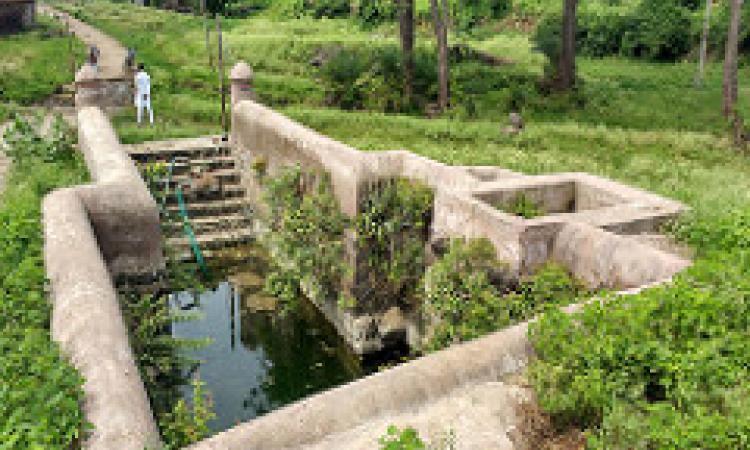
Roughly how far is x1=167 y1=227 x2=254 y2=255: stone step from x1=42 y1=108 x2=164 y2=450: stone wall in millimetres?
2002

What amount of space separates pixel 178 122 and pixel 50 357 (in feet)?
39.4

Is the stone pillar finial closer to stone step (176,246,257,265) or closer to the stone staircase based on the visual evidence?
the stone staircase

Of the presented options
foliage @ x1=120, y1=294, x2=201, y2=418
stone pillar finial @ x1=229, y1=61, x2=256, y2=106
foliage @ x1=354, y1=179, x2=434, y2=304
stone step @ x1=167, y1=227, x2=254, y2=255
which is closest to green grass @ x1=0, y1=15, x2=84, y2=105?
stone pillar finial @ x1=229, y1=61, x2=256, y2=106

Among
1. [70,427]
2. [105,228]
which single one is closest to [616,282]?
[70,427]

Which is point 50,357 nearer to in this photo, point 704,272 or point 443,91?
point 704,272

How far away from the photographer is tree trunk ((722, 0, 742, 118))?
14602mm

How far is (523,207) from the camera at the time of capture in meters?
6.45

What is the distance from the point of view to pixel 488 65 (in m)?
21.7

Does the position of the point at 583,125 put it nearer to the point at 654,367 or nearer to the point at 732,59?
the point at 732,59

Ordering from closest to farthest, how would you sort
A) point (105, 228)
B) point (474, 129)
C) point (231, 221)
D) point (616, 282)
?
point (616, 282), point (105, 228), point (231, 221), point (474, 129)

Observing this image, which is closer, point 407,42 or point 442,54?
point 442,54

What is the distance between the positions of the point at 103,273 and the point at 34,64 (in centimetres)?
1736

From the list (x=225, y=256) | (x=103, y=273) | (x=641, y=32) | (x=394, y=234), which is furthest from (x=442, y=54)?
(x=641, y=32)

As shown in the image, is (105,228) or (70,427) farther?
(105,228)
